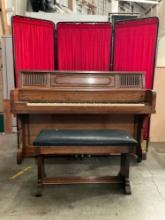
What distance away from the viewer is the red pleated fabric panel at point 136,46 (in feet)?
9.59

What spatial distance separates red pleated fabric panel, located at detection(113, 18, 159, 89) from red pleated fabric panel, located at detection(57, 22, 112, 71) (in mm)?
139

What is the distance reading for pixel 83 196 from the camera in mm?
1996

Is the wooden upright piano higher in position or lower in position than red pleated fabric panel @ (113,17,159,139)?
lower

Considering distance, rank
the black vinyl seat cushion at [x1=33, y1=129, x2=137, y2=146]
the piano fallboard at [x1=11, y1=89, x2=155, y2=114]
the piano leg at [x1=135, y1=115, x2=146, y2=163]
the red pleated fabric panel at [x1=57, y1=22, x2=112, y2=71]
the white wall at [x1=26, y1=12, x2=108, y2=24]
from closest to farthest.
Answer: the black vinyl seat cushion at [x1=33, y1=129, x2=137, y2=146]
the piano fallboard at [x1=11, y1=89, x2=155, y2=114]
the piano leg at [x1=135, y1=115, x2=146, y2=163]
the red pleated fabric panel at [x1=57, y1=22, x2=112, y2=71]
the white wall at [x1=26, y1=12, x2=108, y2=24]

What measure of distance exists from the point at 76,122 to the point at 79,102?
0.35 metres

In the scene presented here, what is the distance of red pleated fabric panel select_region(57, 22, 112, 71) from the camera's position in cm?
306

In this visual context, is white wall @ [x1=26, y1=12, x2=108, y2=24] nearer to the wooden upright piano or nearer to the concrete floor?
the wooden upright piano

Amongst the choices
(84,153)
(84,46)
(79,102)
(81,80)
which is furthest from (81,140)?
(84,46)

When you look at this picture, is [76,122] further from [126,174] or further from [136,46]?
[136,46]

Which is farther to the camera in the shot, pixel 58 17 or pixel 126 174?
pixel 58 17

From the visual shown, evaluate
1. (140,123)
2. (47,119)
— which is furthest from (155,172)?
(47,119)

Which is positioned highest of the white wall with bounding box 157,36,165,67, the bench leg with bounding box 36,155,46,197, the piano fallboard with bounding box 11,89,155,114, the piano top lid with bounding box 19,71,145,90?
the white wall with bounding box 157,36,165,67

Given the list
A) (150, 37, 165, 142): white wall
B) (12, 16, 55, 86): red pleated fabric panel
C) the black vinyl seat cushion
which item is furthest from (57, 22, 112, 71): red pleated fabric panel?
the black vinyl seat cushion

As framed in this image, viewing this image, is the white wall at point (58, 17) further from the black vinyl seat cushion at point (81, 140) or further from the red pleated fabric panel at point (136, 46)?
the black vinyl seat cushion at point (81, 140)
